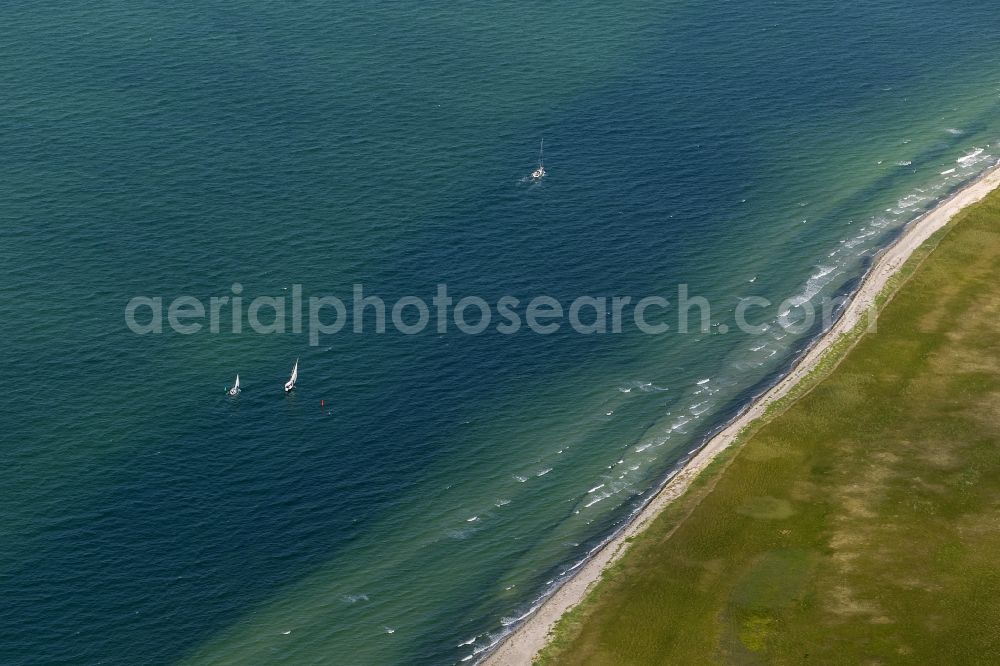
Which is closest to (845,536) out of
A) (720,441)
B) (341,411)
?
(720,441)

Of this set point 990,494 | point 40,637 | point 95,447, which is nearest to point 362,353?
point 95,447

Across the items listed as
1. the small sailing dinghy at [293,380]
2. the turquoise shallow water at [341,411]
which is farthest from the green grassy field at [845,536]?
the small sailing dinghy at [293,380]

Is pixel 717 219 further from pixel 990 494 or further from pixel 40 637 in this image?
A: pixel 40 637

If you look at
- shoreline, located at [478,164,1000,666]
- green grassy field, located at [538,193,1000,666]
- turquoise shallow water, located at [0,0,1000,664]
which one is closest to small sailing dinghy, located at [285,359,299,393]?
turquoise shallow water, located at [0,0,1000,664]

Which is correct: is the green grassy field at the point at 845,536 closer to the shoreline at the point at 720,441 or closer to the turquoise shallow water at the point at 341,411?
the shoreline at the point at 720,441

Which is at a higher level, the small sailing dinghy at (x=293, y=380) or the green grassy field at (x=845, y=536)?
the small sailing dinghy at (x=293, y=380)

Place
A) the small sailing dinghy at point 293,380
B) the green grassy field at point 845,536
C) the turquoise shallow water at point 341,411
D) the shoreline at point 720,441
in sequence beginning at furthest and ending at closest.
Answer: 1. the small sailing dinghy at point 293,380
2. the turquoise shallow water at point 341,411
3. the shoreline at point 720,441
4. the green grassy field at point 845,536
